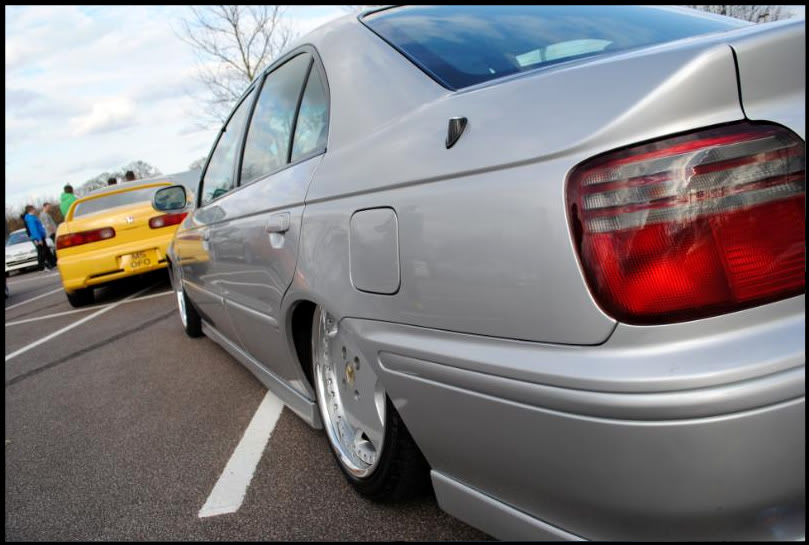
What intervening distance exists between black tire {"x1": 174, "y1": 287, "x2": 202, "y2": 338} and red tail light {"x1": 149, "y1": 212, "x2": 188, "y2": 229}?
246 cm

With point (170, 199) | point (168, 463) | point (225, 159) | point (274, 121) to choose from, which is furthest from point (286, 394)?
point (170, 199)

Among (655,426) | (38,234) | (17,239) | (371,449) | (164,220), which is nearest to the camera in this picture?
(655,426)

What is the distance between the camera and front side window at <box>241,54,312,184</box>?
90.0 inches

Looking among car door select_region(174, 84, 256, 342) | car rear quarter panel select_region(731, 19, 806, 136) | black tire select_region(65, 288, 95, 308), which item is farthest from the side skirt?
black tire select_region(65, 288, 95, 308)

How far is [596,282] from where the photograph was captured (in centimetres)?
103

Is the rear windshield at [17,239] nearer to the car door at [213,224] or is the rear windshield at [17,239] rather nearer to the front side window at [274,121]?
the car door at [213,224]

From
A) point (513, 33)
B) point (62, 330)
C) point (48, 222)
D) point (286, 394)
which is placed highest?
point (513, 33)

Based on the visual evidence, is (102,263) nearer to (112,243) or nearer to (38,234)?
(112,243)

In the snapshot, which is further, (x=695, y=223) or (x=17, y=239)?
(x=17, y=239)

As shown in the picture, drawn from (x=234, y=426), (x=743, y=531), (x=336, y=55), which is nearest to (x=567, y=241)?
(x=743, y=531)

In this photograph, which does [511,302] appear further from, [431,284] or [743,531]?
[743,531]

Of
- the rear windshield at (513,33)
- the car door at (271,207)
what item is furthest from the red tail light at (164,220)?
the rear windshield at (513,33)

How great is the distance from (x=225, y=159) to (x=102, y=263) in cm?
440

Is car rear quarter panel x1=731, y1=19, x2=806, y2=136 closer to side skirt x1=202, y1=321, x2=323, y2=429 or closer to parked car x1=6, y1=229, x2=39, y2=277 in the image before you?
side skirt x1=202, y1=321, x2=323, y2=429
